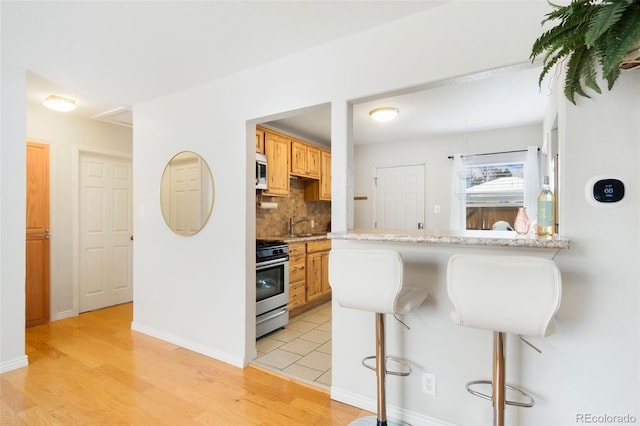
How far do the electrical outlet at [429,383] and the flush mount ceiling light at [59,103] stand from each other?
13.6 ft

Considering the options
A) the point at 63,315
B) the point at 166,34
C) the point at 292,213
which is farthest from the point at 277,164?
the point at 63,315

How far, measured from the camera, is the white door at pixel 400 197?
4980 millimetres

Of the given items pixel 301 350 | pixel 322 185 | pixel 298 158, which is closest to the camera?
pixel 301 350

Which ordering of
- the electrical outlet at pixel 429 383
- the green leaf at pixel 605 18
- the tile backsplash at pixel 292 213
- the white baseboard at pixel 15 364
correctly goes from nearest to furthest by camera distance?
the green leaf at pixel 605 18, the electrical outlet at pixel 429 383, the white baseboard at pixel 15 364, the tile backsplash at pixel 292 213

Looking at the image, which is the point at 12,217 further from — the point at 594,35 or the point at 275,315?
the point at 594,35

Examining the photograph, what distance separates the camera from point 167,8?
180 cm

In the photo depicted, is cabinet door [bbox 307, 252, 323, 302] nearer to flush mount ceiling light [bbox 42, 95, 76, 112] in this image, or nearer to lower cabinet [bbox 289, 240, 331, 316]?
lower cabinet [bbox 289, 240, 331, 316]

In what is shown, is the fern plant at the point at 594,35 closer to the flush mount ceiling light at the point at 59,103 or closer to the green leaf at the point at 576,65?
the green leaf at the point at 576,65

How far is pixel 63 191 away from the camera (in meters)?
3.80

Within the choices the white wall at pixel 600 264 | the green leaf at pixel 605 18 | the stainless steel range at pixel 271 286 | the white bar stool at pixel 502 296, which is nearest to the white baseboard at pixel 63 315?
A: the stainless steel range at pixel 271 286

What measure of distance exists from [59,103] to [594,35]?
426cm

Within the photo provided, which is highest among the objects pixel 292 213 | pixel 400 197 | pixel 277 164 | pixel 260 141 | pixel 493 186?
pixel 260 141

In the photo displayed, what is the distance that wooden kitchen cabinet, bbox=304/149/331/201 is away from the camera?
5031 mm

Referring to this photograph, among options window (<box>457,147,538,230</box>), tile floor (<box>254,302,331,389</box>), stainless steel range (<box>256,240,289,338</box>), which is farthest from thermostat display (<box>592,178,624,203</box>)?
window (<box>457,147,538,230</box>)
